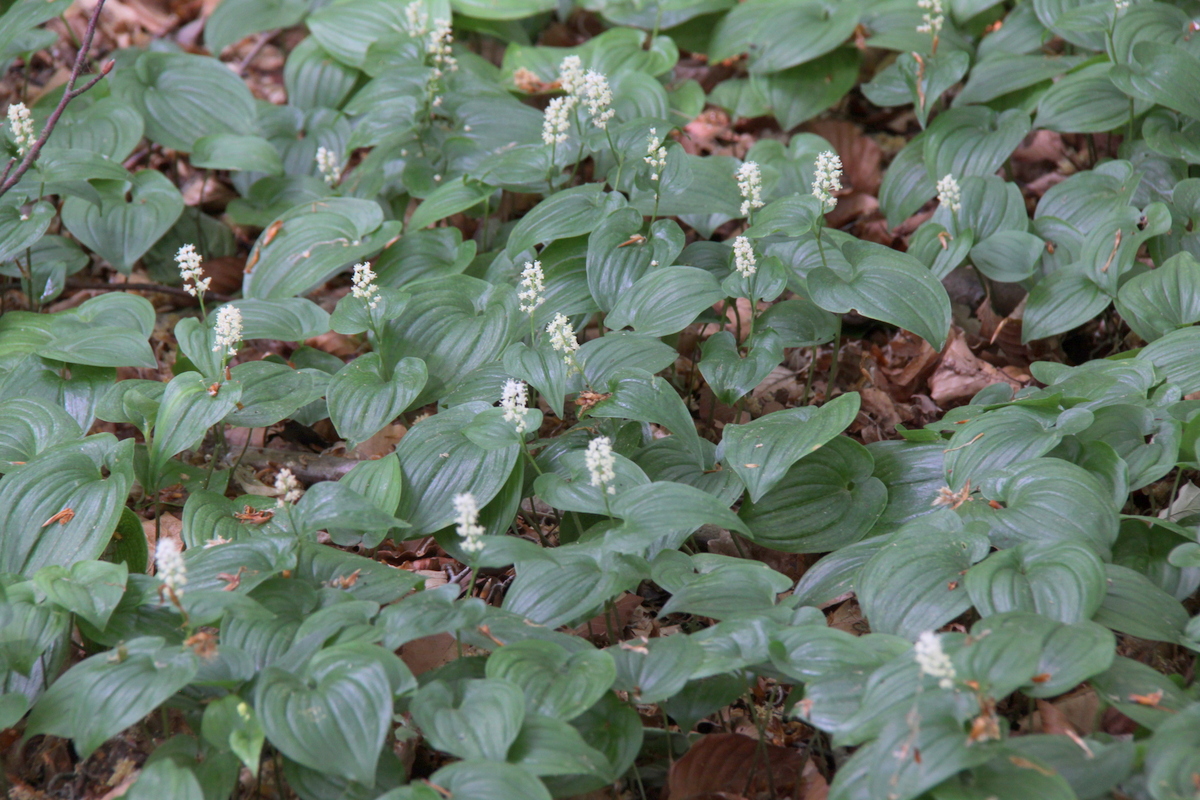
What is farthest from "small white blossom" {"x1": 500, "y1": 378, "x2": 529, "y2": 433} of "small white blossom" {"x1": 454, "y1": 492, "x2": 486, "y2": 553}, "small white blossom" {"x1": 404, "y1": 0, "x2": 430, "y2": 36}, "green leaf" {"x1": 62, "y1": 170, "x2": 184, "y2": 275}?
"small white blossom" {"x1": 404, "y1": 0, "x2": 430, "y2": 36}

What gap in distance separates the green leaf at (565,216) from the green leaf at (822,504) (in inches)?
44.8

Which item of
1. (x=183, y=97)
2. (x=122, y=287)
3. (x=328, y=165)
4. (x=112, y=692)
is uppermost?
(x=183, y=97)

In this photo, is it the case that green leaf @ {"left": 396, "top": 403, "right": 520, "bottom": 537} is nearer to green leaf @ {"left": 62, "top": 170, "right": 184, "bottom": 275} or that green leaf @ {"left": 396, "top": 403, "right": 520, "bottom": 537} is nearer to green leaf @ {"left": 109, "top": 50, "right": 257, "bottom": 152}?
green leaf @ {"left": 62, "top": 170, "right": 184, "bottom": 275}

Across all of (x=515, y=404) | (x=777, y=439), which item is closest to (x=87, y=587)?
(x=515, y=404)

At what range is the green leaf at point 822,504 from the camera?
2711mm

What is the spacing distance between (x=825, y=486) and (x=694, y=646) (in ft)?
2.98

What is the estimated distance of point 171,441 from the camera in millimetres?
2736

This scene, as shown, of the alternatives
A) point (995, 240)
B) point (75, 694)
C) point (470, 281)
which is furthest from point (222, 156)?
point (995, 240)

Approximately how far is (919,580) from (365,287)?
1.91 meters

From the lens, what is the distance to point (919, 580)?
2.21 metres

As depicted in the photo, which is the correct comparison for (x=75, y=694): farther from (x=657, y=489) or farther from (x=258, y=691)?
(x=657, y=489)

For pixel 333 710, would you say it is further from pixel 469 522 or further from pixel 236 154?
pixel 236 154

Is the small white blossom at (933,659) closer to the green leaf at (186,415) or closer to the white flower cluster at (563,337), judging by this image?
Result: the white flower cluster at (563,337)

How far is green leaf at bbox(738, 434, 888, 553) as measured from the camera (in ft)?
8.89
